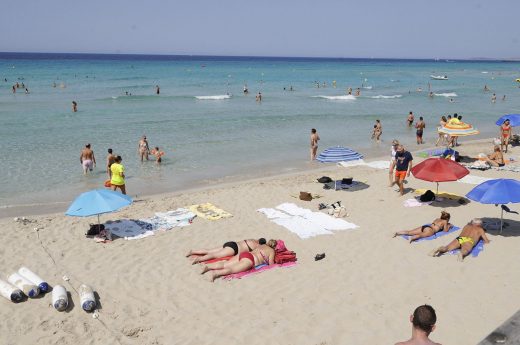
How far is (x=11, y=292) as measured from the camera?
7.51 m

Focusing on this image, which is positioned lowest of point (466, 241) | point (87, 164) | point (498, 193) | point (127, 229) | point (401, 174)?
point (127, 229)

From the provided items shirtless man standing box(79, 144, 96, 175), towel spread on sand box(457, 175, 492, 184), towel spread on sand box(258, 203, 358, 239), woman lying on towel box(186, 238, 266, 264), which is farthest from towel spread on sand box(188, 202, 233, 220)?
towel spread on sand box(457, 175, 492, 184)

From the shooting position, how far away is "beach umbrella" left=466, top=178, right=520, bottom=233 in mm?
9188

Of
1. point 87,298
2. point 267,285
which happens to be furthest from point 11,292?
point 267,285

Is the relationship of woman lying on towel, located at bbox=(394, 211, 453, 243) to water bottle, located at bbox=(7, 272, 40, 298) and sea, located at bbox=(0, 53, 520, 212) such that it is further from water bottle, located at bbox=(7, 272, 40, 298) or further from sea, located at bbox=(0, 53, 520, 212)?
sea, located at bbox=(0, 53, 520, 212)

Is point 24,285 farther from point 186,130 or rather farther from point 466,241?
point 186,130

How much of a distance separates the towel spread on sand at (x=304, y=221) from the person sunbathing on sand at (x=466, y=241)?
2.31 meters

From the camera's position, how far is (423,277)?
8.02 m

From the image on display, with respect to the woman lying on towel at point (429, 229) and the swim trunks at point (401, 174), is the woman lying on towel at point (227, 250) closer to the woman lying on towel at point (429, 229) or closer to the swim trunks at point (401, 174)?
the woman lying on towel at point (429, 229)

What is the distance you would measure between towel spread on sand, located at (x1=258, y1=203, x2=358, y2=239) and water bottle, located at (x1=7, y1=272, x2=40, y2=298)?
5.36m

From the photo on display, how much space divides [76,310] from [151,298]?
118cm

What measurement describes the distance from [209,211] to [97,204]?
3.17 meters

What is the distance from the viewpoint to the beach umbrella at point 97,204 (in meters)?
9.46

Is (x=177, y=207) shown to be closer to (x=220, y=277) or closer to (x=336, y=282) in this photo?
(x=220, y=277)
